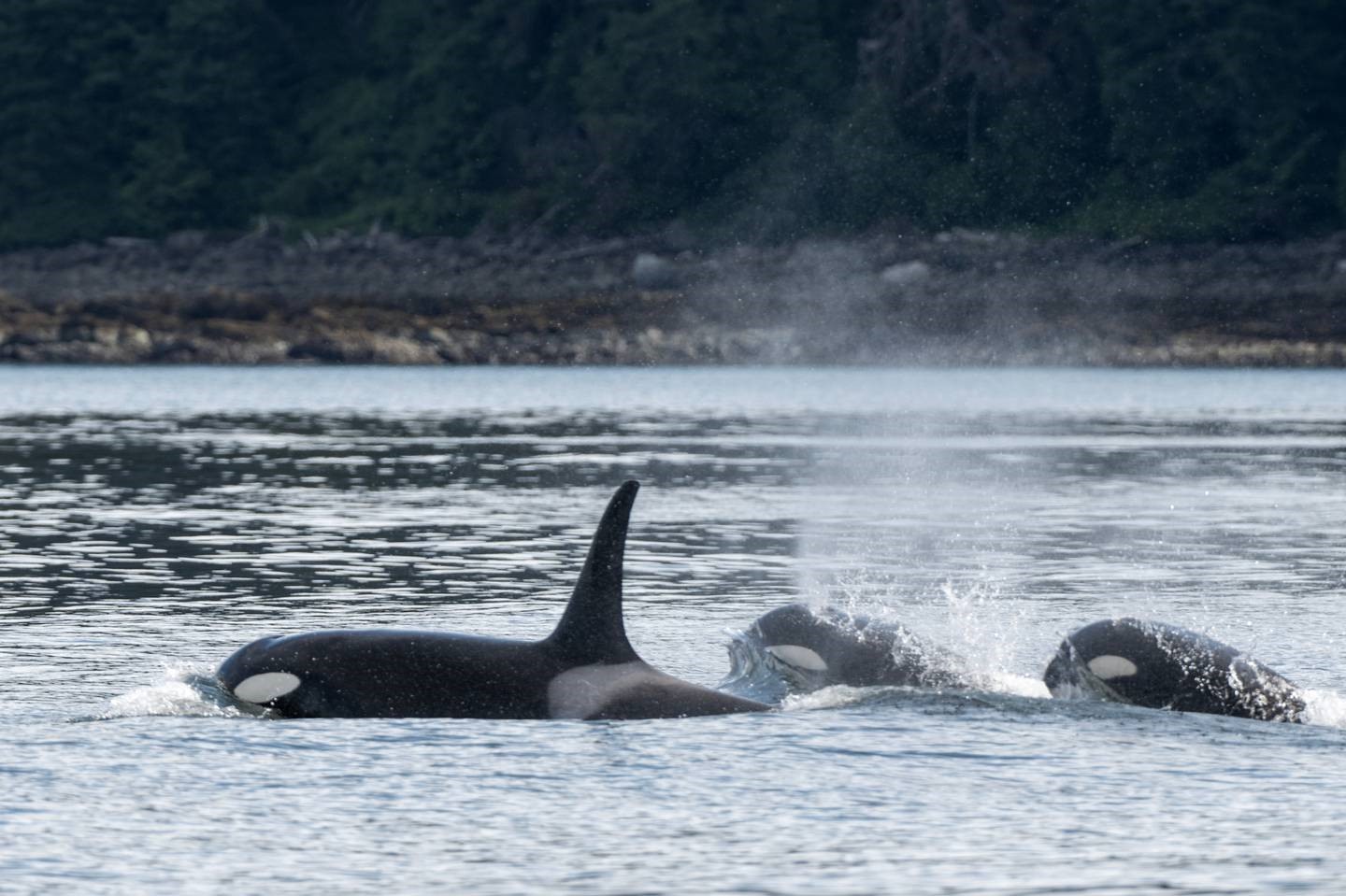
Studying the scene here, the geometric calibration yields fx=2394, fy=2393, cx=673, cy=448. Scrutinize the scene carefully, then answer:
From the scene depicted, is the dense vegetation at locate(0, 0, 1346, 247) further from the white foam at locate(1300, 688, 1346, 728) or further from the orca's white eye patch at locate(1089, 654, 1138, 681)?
the orca's white eye patch at locate(1089, 654, 1138, 681)

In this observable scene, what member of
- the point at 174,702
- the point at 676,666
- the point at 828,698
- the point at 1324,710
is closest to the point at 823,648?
the point at 828,698

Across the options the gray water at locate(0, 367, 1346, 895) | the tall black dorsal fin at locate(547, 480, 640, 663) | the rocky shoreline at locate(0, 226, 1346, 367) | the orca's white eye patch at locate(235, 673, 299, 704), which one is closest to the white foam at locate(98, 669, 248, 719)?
the gray water at locate(0, 367, 1346, 895)

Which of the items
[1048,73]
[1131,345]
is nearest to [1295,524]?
[1131,345]

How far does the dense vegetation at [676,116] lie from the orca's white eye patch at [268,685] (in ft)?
251

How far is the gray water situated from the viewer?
8.97 m

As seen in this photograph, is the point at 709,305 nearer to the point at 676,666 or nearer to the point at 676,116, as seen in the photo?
the point at 676,116

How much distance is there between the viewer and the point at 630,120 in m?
94.2

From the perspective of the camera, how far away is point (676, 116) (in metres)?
94.1

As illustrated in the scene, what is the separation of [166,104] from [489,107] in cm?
1388

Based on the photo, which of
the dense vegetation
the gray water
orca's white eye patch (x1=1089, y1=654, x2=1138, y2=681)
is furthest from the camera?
the dense vegetation

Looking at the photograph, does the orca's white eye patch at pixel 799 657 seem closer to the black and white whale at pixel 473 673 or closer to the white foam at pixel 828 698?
the white foam at pixel 828 698

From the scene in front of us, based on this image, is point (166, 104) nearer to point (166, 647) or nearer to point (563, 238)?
point (563, 238)

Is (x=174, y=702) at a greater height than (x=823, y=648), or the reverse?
(x=823, y=648)

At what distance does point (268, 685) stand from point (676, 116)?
8419 cm
